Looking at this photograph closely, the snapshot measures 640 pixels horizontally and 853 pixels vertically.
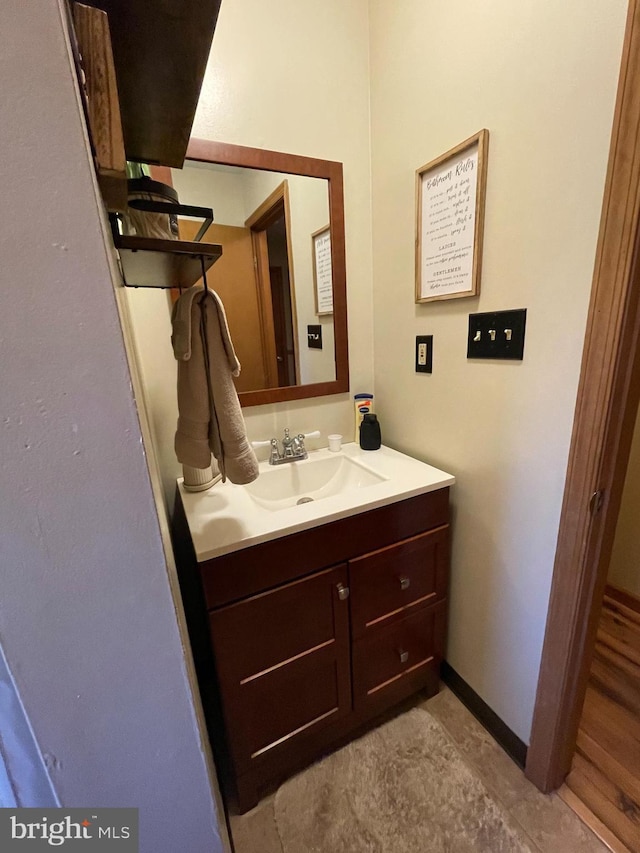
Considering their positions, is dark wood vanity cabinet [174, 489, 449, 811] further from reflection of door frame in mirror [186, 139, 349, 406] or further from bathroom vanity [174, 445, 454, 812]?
reflection of door frame in mirror [186, 139, 349, 406]

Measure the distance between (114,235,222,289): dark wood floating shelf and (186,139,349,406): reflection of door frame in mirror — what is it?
434 mm

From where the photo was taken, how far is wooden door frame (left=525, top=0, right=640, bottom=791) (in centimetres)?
67

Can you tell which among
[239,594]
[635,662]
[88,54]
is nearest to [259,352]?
[239,594]

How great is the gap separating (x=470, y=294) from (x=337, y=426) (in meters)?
0.69

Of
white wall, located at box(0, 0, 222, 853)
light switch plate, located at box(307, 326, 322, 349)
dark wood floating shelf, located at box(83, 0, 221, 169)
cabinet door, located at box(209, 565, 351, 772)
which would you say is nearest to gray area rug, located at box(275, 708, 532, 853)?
cabinet door, located at box(209, 565, 351, 772)

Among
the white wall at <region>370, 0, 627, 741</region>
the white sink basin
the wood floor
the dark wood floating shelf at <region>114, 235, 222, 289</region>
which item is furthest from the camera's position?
the white sink basin

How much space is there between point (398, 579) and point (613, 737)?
91cm

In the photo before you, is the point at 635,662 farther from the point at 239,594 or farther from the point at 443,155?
the point at 443,155

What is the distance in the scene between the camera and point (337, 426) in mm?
1489

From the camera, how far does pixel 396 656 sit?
3.91ft

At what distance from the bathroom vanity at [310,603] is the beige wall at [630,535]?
3.68 ft

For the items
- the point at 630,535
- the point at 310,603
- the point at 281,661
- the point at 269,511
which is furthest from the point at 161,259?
the point at 630,535

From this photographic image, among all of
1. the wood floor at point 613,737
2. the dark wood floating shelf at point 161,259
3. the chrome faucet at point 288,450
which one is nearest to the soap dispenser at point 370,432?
the chrome faucet at point 288,450

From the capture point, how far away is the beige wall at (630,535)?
1.68m
